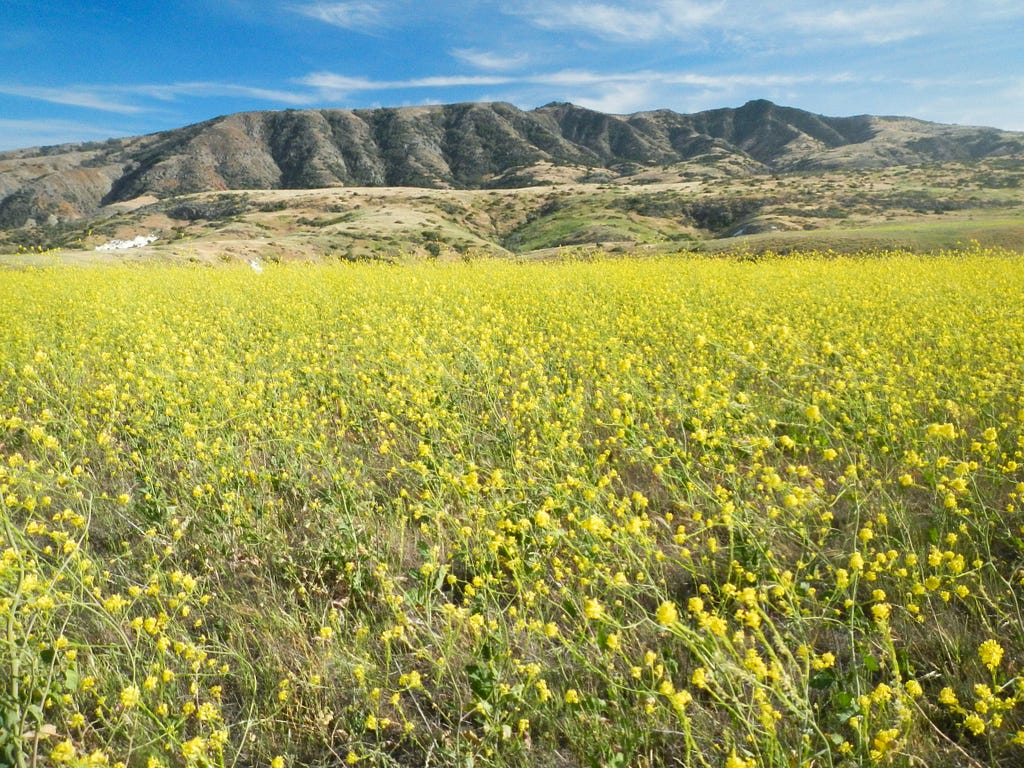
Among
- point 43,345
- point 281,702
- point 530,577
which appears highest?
point 43,345

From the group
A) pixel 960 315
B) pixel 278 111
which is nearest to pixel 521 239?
pixel 960 315

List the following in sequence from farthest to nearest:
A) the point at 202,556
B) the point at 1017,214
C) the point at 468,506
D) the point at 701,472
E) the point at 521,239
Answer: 1. the point at 521,239
2. the point at 1017,214
3. the point at 701,472
4. the point at 202,556
5. the point at 468,506

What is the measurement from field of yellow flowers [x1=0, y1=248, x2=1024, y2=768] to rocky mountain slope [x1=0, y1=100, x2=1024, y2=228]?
12186cm

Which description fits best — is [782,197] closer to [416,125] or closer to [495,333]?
[495,333]

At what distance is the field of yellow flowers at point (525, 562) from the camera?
1.93 m

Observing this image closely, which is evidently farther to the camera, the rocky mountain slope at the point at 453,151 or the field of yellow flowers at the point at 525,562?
the rocky mountain slope at the point at 453,151

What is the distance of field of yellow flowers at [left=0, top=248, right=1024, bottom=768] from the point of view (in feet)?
6.32

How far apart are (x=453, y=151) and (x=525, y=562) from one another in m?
165

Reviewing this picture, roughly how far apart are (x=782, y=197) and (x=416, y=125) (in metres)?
129

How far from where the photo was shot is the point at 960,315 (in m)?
6.18

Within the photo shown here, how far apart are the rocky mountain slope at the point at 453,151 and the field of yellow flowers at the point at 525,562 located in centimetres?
12186

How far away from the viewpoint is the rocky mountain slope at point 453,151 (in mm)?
121750

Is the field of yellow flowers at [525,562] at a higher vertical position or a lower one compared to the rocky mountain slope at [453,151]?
lower

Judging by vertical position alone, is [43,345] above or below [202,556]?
above
